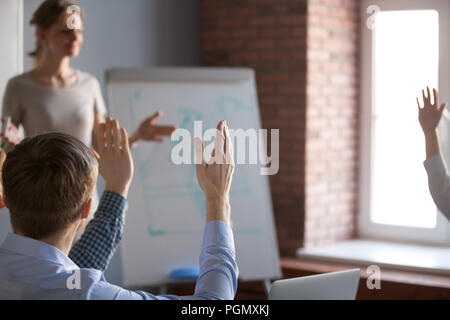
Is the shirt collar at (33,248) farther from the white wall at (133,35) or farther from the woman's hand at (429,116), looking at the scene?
the white wall at (133,35)

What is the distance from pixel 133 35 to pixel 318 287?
257 centimetres

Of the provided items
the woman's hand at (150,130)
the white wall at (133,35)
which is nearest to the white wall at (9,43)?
the white wall at (133,35)

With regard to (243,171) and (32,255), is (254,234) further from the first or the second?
(32,255)

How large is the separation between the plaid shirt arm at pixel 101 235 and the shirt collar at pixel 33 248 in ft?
1.11

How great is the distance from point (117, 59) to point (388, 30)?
1601mm

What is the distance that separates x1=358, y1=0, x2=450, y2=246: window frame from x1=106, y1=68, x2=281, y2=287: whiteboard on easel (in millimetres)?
942

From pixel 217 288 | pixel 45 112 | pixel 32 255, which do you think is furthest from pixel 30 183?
pixel 45 112

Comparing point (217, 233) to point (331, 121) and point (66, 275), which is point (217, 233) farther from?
point (331, 121)

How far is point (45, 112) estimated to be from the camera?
2455 millimetres

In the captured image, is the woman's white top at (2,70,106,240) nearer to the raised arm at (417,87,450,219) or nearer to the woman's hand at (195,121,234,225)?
the raised arm at (417,87,450,219)

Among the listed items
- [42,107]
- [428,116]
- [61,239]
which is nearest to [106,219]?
[61,239]

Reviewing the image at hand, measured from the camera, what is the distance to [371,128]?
3803 millimetres
